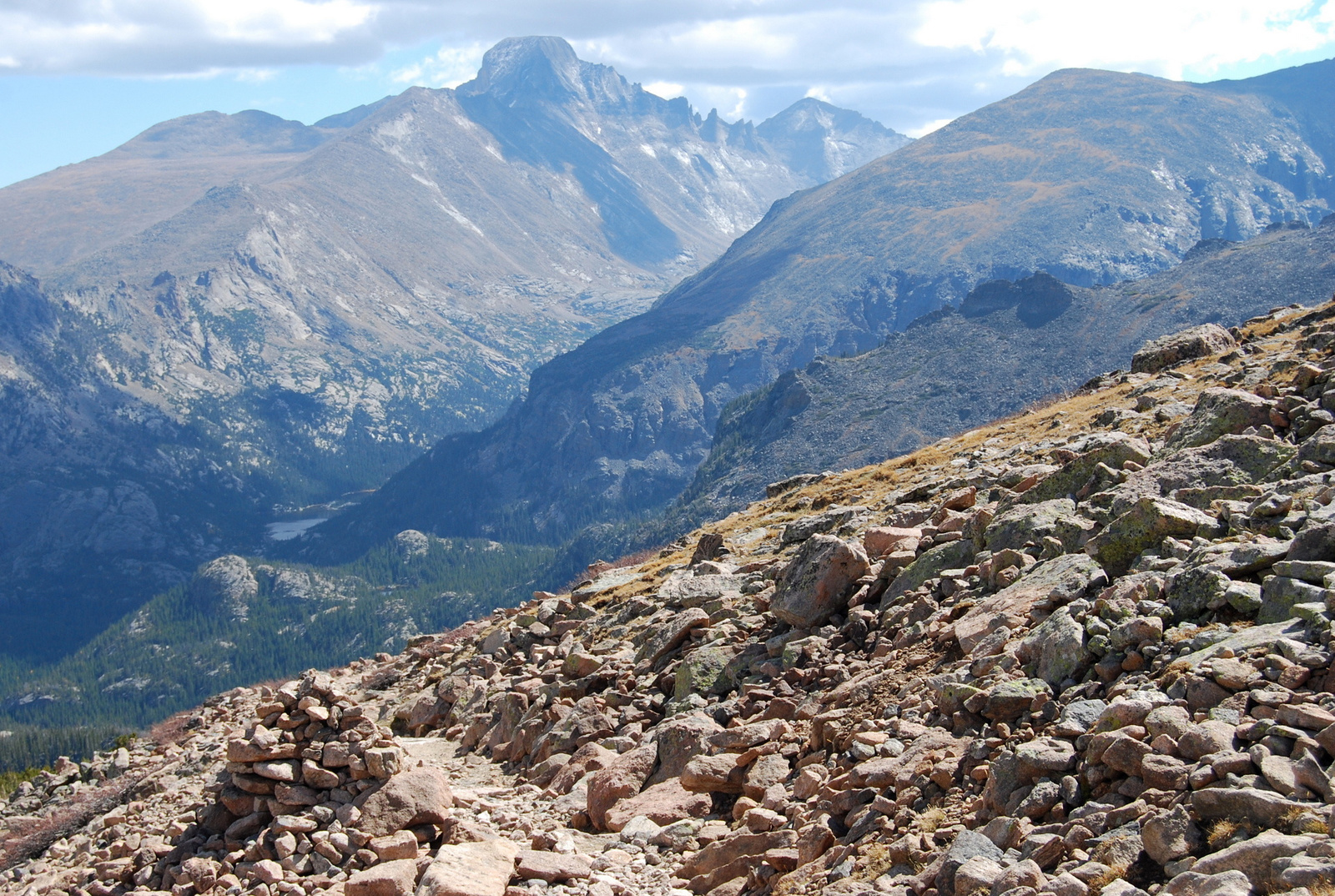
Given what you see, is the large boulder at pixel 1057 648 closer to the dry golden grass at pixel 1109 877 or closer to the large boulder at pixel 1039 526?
the dry golden grass at pixel 1109 877

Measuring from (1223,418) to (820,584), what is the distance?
342 inches

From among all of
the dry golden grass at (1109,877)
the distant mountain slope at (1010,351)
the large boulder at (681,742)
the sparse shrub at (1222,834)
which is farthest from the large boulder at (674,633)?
the distant mountain slope at (1010,351)

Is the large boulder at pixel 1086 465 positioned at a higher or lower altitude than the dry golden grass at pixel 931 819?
higher

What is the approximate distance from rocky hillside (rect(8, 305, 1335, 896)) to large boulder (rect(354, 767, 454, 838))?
0.04 m

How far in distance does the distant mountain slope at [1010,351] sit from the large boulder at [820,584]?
141 meters

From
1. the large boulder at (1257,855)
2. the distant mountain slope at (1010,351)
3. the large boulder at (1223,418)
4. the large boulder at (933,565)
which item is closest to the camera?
the large boulder at (1257,855)

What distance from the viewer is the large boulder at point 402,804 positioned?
49.8 ft

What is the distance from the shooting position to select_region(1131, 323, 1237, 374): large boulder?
140ft

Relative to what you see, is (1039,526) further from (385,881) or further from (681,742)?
(385,881)

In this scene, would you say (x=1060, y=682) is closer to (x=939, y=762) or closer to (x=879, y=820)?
(x=939, y=762)

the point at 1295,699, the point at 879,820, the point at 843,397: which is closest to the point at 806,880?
the point at 879,820

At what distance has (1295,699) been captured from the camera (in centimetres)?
934

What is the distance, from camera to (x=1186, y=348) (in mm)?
43719

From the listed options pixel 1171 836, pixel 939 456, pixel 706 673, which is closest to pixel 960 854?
pixel 1171 836
